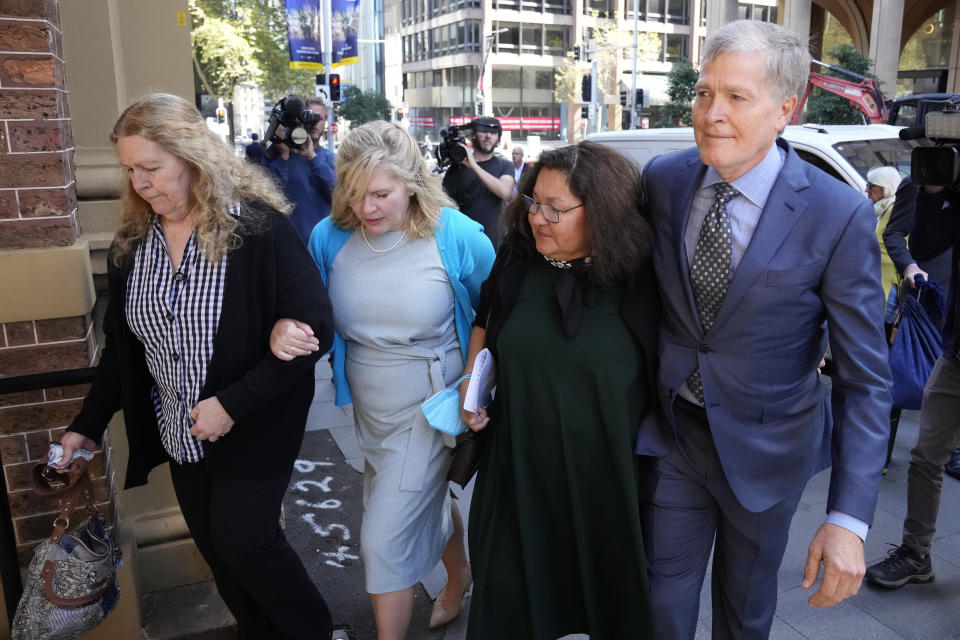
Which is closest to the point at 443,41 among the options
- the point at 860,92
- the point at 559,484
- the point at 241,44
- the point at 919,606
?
the point at 241,44

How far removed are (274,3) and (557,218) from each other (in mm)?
30649

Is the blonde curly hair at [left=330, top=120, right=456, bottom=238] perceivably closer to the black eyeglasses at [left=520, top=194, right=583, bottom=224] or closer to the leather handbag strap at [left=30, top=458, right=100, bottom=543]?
the black eyeglasses at [left=520, top=194, right=583, bottom=224]

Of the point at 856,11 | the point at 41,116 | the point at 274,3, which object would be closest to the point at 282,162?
the point at 41,116

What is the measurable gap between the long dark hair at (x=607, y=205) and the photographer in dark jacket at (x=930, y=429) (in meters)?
1.79

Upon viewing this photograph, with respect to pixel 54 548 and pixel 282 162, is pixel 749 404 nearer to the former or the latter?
pixel 54 548

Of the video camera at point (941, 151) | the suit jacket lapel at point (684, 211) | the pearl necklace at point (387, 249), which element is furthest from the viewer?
the video camera at point (941, 151)

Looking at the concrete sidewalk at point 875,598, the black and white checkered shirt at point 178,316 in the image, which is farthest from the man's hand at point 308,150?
the black and white checkered shirt at point 178,316

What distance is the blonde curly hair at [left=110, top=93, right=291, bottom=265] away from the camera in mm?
Answer: 2281

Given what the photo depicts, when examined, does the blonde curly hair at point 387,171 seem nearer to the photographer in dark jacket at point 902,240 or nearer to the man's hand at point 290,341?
the man's hand at point 290,341

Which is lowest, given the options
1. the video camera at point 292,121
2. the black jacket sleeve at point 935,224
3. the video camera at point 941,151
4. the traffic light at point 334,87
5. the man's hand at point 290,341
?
the man's hand at point 290,341

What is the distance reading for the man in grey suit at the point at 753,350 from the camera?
198 centimetres

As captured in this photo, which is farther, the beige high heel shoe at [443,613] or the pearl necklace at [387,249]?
the beige high heel shoe at [443,613]

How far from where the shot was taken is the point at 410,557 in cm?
279

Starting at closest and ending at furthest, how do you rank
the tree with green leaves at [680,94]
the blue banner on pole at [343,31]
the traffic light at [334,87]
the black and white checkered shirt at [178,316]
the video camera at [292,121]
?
1. the black and white checkered shirt at [178,316]
2. the video camera at [292,121]
3. the traffic light at [334,87]
4. the blue banner on pole at [343,31]
5. the tree with green leaves at [680,94]
